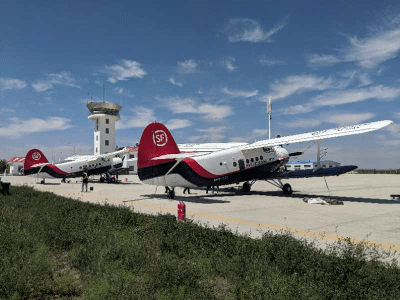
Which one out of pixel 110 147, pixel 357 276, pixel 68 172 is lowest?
pixel 357 276

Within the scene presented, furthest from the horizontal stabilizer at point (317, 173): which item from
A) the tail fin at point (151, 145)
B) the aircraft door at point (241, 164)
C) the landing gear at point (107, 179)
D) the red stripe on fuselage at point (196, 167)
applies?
the landing gear at point (107, 179)

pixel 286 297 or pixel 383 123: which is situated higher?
pixel 383 123

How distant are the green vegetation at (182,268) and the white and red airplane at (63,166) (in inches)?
1205

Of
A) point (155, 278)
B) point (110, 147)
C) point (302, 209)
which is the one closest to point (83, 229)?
point (155, 278)

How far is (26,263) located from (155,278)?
3098mm

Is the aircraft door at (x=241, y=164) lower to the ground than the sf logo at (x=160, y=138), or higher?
lower

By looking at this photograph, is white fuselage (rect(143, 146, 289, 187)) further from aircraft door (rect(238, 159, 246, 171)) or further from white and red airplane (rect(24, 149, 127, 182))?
white and red airplane (rect(24, 149, 127, 182))

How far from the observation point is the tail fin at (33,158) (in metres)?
40.9

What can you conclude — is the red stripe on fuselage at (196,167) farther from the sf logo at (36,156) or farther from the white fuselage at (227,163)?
the sf logo at (36,156)

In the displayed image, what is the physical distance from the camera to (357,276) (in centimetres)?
595

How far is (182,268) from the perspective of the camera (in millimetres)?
6336

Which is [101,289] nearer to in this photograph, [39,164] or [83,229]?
[83,229]

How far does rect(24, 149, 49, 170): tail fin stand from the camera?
134ft

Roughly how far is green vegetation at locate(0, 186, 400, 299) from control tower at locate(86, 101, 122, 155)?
80.7 m
